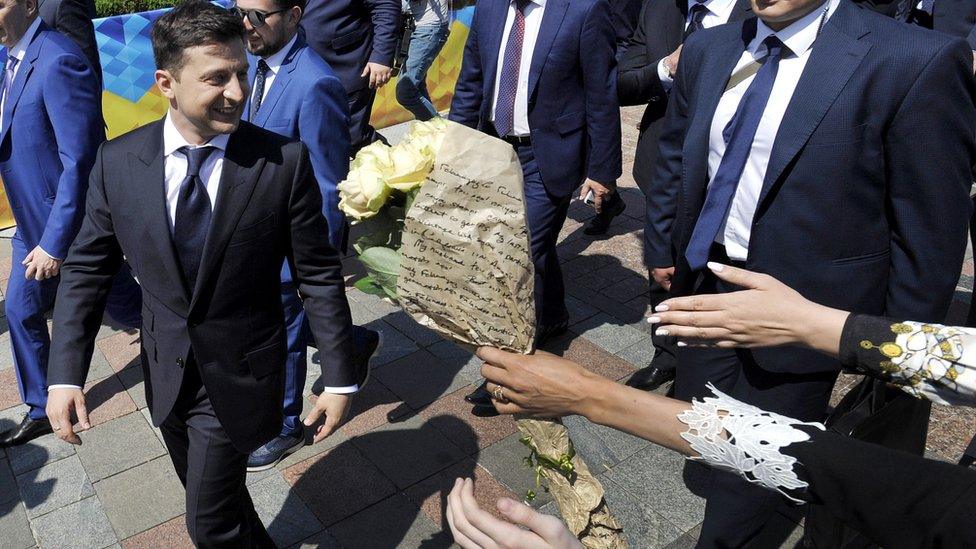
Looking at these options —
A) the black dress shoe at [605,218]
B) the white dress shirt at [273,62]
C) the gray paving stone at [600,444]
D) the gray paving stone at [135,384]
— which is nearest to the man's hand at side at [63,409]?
the white dress shirt at [273,62]

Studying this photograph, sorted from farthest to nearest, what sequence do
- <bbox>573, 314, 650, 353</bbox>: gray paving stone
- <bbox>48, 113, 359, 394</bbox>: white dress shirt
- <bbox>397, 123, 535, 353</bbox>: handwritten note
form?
<bbox>573, 314, 650, 353</bbox>: gray paving stone, <bbox>48, 113, 359, 394</bbox>: white dress shirt, <bbox>397, 123, 535, 353</bbox>: handwritten note

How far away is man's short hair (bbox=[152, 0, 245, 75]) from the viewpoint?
2.53m

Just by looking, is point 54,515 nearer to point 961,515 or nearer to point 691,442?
point 691,442

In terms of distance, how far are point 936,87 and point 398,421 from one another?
2843 millimetres

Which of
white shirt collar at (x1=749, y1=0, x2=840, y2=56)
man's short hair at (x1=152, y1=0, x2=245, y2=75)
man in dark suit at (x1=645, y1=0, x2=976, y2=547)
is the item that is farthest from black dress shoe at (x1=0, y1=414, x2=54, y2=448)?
white shirt collar at (x1=749, y1=0, x2=840, y2=56)

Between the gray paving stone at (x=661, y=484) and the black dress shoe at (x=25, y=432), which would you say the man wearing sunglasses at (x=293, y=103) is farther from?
the gray paving stone at (x=661, y=484)

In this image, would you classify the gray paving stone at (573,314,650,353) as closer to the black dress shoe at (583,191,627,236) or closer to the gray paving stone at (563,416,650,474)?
the gray paving stone at (563,416,650,474)

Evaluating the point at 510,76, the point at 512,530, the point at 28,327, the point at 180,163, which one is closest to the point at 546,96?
the point at 510,76

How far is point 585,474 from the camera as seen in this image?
2.14 metres

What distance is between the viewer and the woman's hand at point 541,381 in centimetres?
193

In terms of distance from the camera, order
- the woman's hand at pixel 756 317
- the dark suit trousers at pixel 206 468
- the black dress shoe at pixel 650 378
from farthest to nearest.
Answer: the black dress shoe at pixel 650 378 → the dark suit trousers at pixel 206 468 → the woman's hand at pixel 756 317

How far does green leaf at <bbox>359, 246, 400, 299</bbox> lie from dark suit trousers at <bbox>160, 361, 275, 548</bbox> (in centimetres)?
95

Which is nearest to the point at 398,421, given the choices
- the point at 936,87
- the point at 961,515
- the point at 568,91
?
the point at 568,91

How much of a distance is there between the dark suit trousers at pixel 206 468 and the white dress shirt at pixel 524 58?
237cm
